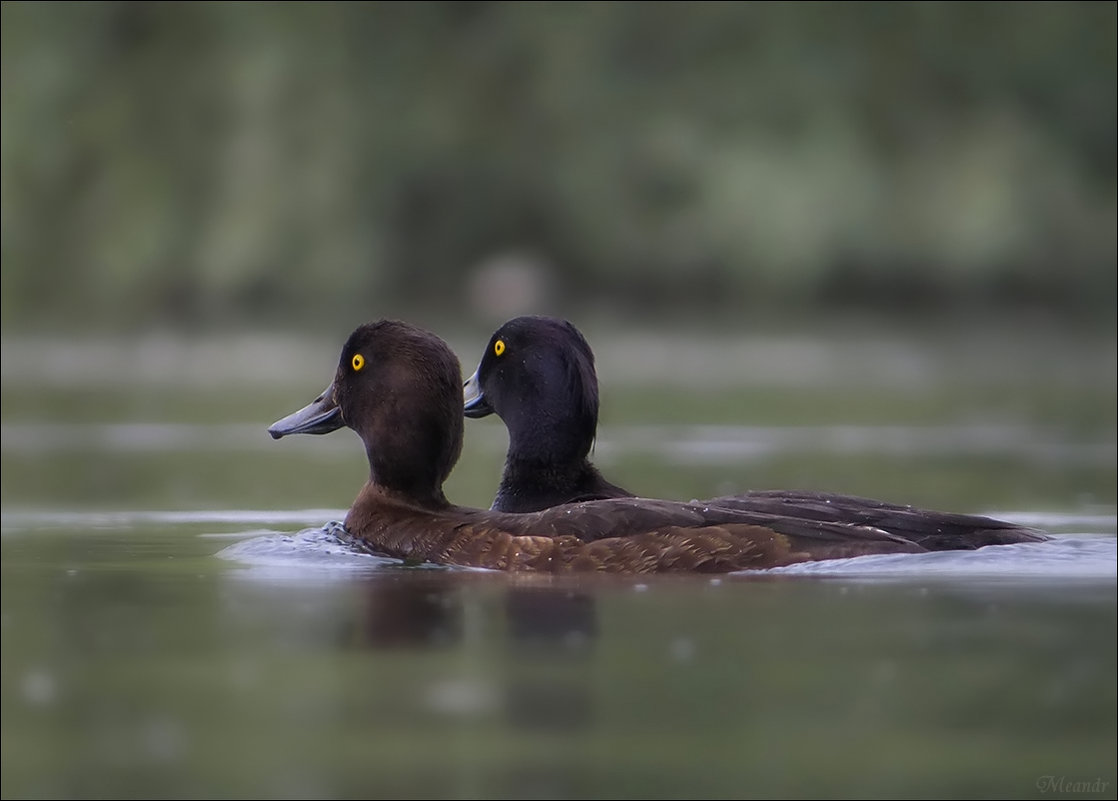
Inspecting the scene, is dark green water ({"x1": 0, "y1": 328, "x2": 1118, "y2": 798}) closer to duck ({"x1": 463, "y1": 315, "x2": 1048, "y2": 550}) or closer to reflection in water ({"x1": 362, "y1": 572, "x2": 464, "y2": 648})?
reflection in water ({"x1": 362, "y1": 572, "x2": 464, "y2": 648})

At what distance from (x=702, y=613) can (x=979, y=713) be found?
1.46m

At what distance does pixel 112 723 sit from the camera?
5.09 metres

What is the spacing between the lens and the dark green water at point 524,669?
4.71m

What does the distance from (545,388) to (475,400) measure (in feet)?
1.61

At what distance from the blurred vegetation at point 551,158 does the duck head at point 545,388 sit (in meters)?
23.3

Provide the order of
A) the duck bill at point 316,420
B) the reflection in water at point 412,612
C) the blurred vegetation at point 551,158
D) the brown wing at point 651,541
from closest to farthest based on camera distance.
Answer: the reflection in water at point 412,612 < the brown wing at point 651,541 < the duck bill at point 316,420 < the blurred vegetation at point 551,158

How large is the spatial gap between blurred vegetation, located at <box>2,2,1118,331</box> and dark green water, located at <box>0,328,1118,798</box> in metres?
23.8

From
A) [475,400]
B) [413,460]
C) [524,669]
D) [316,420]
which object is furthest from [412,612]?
[475,400]

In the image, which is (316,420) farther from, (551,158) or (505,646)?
(551,158)

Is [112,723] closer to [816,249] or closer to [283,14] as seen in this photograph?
[816,249]

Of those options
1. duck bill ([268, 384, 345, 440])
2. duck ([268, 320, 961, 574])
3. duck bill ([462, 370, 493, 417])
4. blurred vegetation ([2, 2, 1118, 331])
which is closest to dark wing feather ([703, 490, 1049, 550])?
duck ([268, 320, 961, 574])

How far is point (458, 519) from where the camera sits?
7719mm
